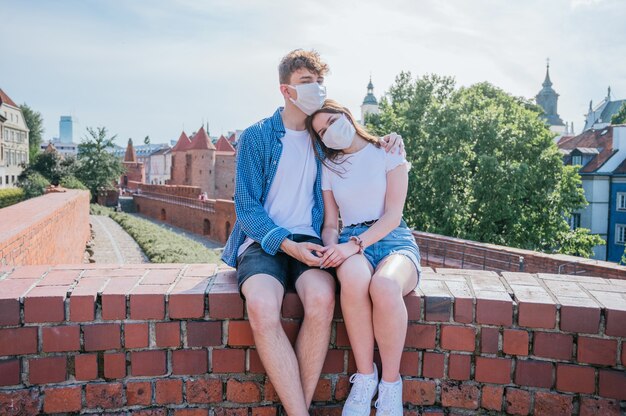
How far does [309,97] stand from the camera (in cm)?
274

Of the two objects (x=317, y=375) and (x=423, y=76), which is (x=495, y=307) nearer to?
(x=317, y=375)

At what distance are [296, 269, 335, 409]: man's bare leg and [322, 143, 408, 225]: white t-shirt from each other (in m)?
0.64

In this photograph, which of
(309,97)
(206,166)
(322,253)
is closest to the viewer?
(322,253)

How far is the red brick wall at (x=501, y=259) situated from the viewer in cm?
728

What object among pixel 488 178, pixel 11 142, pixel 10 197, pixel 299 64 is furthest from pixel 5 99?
pixel 299 64

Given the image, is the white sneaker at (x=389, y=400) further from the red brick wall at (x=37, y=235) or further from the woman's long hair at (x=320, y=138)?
the red brick wall at (x=37, y=235)

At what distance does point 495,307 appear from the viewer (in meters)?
2.22

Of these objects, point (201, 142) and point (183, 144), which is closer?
point (201, 142)

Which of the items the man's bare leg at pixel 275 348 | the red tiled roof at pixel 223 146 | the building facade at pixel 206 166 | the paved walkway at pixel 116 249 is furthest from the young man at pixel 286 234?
the red tiled roof at pixel 223 146

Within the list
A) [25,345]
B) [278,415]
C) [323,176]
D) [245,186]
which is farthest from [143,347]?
→ [323,176]

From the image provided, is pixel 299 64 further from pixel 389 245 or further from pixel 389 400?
pixel 389 400

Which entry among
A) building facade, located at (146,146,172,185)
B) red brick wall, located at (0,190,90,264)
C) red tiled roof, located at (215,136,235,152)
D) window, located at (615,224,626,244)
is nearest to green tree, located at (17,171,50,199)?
red tiled roof, located at (215,136,235,152)

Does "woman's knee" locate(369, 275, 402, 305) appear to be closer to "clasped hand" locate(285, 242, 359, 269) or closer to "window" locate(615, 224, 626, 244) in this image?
"clasped hand" locate(285, 242, 359, 269)

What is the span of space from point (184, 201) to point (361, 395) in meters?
33.9
